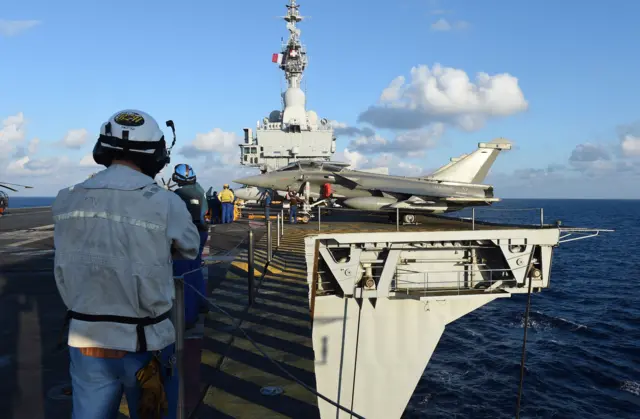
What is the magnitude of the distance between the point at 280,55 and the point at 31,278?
36.7 m

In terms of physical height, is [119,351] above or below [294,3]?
below

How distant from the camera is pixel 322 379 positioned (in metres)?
12.1

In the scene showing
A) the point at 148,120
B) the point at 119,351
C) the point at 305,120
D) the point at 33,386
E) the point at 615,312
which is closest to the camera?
the point at 119,351

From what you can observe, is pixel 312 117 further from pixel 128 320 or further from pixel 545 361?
pixel 128 320

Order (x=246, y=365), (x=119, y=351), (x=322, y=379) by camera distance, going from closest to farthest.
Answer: (x=119, y=351), (x=246, y=365), (x=322, y=379)

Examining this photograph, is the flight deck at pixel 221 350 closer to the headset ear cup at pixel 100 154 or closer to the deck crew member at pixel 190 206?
the deck crew member at pixel 190 206

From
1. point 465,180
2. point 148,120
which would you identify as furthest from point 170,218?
point 465,180

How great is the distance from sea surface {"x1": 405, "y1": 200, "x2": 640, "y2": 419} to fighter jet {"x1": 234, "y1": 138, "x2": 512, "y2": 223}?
675cm

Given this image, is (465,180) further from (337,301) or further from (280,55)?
(280,55)

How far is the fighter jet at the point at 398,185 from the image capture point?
2038 cm

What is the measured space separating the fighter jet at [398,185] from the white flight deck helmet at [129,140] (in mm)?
17039

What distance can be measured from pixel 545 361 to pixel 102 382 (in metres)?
20.3

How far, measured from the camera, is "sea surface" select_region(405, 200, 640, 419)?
49.0ft

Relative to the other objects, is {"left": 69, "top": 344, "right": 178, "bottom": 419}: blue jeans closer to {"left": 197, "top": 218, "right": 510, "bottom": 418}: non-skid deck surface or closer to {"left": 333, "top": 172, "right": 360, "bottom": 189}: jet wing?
{"left": 197, "top": 218, "right": 510, "bottom": 418}: non-skid deck surface
